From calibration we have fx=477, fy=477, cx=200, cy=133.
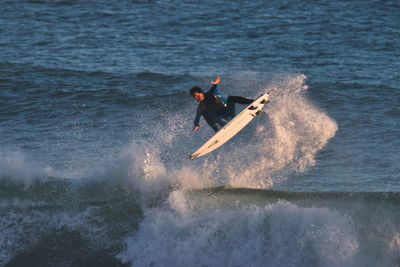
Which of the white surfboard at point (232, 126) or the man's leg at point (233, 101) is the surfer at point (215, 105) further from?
the white surfboard at point (232, 126)

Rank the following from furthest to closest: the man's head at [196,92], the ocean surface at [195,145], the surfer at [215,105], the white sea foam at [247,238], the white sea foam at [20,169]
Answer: the white sea foam at [20,169], the surfer at [215,105], the man's head at [196,92], the ocean surface at [195,145], the white sea foam at [247,238]

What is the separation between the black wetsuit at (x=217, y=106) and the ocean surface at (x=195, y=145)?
69.3 inches

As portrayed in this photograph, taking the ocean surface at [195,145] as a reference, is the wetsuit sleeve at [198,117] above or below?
above

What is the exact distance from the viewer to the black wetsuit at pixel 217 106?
965cm

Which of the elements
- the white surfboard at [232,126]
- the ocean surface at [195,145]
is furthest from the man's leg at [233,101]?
the ocean surface at [195,145]

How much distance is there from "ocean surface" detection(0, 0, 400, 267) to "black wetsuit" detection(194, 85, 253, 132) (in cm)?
176

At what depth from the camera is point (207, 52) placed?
21516 millimetres

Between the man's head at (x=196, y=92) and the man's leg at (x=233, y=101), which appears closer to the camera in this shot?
the man's head at (x=196, y=92)

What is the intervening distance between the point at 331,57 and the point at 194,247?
1429 centimetres

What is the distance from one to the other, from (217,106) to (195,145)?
3650mm

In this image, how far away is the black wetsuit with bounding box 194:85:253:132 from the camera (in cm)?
965

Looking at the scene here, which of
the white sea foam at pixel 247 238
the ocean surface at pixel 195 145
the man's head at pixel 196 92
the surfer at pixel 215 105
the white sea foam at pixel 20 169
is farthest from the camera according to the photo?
the white sea foam at pixel 20 169

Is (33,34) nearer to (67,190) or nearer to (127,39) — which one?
(127,39)

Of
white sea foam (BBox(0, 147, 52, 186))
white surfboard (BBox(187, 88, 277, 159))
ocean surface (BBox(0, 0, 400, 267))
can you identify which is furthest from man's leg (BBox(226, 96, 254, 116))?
white sea foam (BBox(0, 147, 52, 186))
